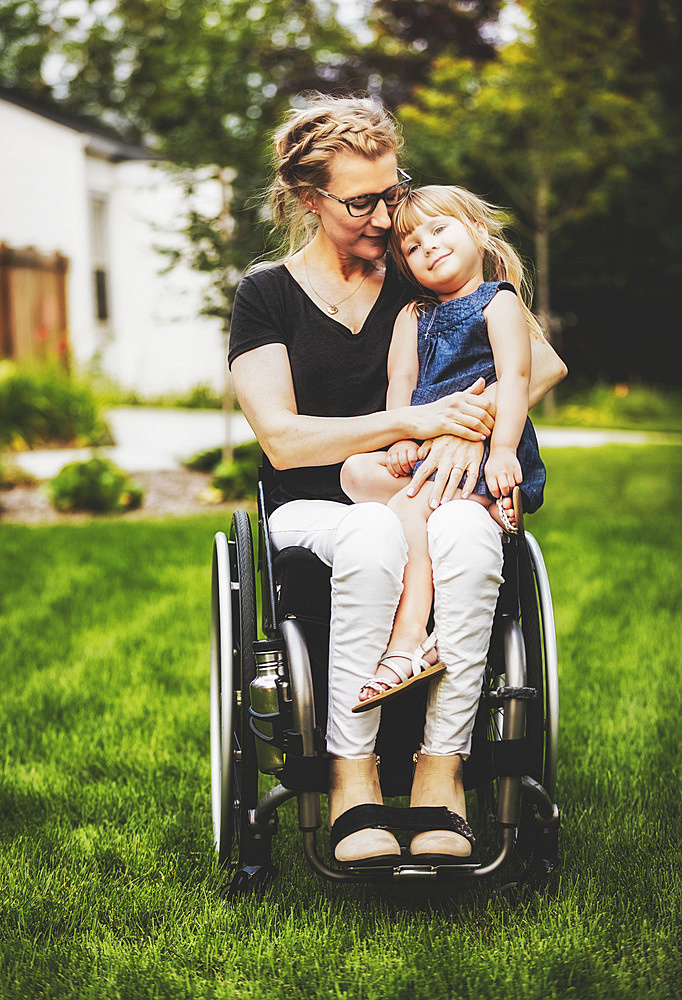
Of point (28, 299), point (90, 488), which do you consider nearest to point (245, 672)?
point (90, 488)

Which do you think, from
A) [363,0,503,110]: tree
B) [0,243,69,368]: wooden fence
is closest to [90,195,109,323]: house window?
[0,243,69,368]: wooden fence

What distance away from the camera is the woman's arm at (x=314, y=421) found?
214 centimetres

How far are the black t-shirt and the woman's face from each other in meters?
0.16

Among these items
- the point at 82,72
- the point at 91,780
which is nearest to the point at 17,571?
the point at 91,780

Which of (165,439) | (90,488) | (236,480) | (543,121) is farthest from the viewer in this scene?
(543,121)

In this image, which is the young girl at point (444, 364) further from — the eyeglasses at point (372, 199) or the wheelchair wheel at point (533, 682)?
the wheelchair wheel at point (533, 682)

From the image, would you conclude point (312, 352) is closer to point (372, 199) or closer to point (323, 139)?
point (372, 199)

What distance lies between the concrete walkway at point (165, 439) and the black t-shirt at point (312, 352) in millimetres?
4827

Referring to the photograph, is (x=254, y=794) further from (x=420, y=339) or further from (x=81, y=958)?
(x=420, y=339)

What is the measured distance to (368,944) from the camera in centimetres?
204

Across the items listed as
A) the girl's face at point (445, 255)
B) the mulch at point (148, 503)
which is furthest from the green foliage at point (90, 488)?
the girl's face at point (445, 255)

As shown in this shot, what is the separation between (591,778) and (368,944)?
105 cm

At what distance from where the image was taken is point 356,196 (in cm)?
232

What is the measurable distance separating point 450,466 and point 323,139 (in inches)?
31.8
